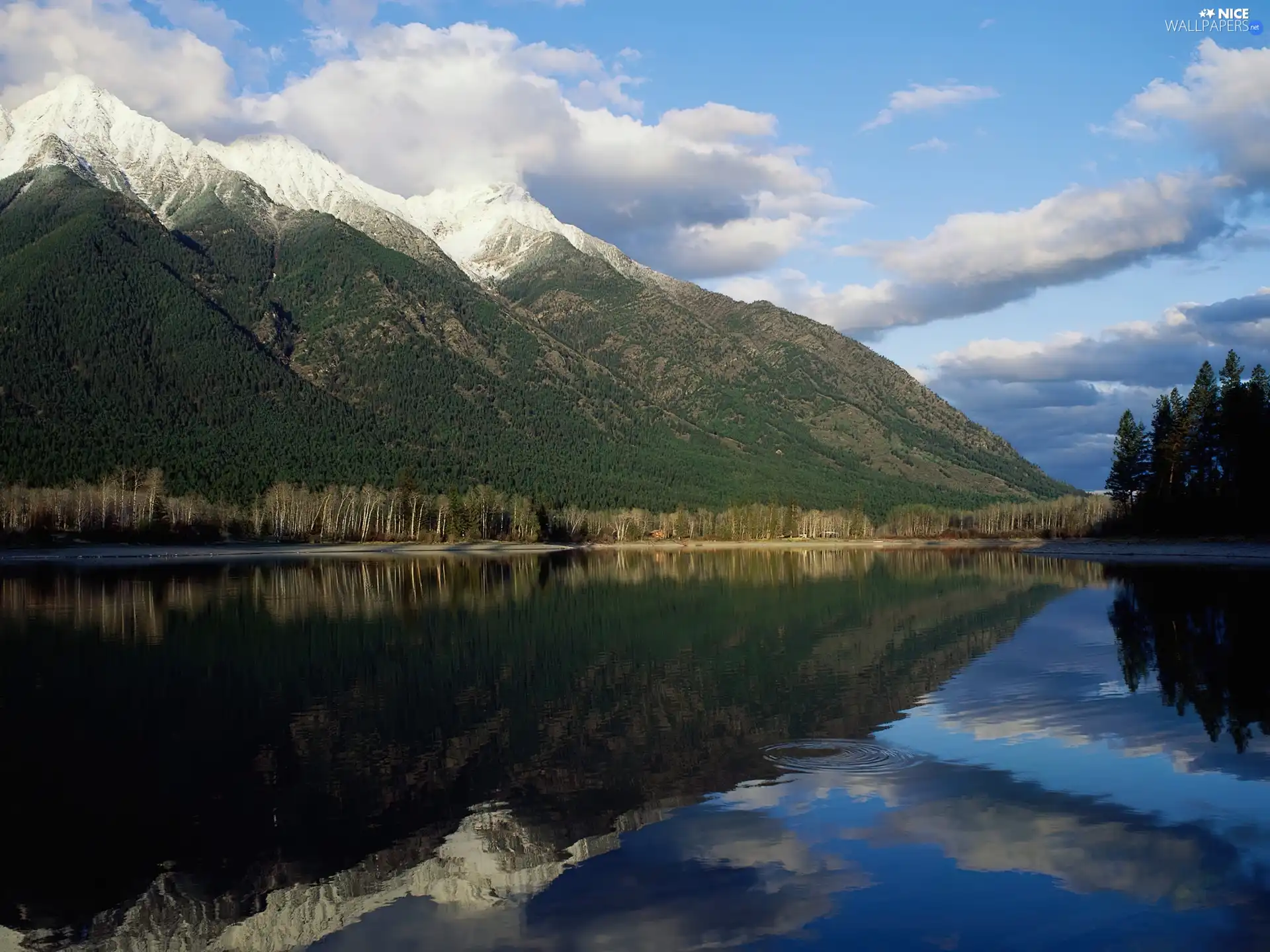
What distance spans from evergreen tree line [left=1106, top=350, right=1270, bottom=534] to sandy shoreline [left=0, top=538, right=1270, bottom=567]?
2993 millimetres

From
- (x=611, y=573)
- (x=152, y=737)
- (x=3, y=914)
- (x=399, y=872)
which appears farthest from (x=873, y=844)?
(x=611, y=573)

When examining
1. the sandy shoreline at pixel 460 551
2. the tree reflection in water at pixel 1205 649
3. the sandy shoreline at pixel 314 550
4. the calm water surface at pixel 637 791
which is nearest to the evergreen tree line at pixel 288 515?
the sandy shoreline at pixel 314 550

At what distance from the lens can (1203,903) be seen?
12.3m

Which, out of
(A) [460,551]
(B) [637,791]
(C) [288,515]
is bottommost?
(A) [460,551]

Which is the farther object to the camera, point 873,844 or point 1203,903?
point 873,844

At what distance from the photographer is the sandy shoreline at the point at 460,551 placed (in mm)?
100938

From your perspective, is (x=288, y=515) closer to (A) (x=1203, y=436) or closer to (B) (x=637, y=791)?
(A) (x=1203, y=436)

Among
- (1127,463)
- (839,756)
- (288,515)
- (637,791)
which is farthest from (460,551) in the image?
(637,791)

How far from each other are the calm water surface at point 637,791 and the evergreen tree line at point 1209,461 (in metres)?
66.7

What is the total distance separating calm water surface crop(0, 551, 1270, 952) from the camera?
12297 mm

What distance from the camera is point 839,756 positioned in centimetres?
1992

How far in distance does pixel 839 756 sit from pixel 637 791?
15.0 feet

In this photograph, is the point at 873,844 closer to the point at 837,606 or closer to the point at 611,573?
the point at 837,606

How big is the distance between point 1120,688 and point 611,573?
67.4 meters
